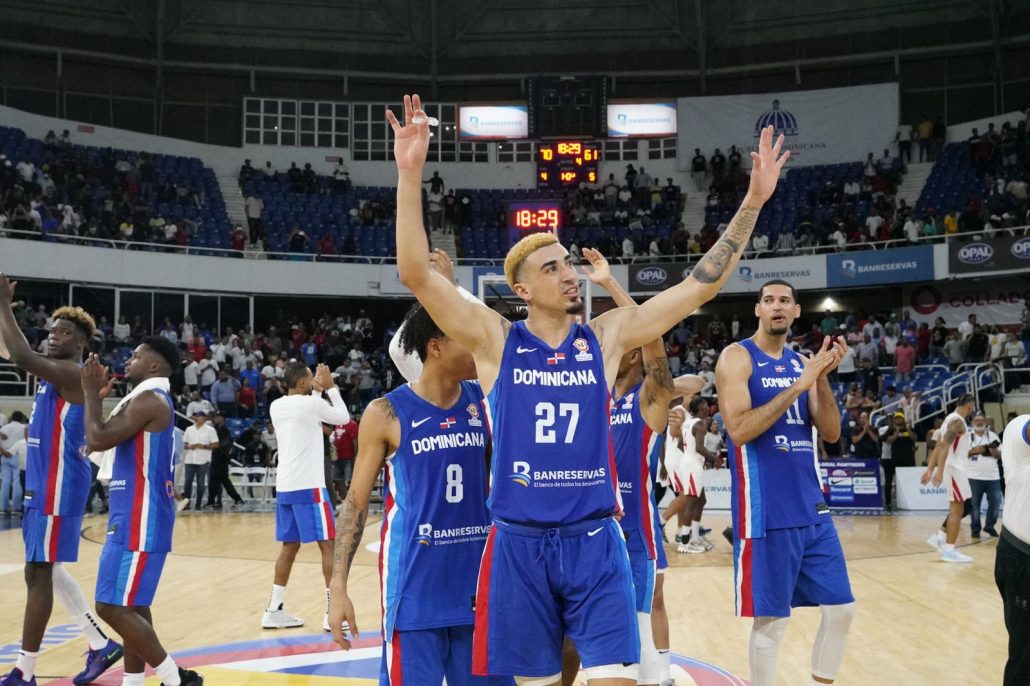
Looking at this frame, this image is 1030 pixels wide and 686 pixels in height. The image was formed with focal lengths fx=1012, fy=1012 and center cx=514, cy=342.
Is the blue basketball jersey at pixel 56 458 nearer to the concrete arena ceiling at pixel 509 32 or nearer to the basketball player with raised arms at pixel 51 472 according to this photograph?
the basketball player with raised arms at pixel 51 472

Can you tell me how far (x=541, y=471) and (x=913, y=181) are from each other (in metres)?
31.8

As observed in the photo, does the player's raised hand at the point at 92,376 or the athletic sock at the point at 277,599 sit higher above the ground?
the player's raised hand at the point at 92,376

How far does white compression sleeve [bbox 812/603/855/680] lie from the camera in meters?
5.16

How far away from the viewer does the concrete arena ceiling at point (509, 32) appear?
112 feet

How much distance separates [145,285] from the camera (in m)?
28.3

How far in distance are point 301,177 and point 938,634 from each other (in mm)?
29329

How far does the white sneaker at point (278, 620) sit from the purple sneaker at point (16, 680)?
2.26m

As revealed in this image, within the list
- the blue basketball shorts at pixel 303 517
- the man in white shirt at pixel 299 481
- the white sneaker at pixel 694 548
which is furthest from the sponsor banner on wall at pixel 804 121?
the blue basketball shorts at pixel 303 517

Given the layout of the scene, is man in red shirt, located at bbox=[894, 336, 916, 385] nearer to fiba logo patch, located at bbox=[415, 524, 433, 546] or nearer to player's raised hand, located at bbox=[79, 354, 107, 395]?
player's raised hand, located at bbox=[79, 354, 107, 395]

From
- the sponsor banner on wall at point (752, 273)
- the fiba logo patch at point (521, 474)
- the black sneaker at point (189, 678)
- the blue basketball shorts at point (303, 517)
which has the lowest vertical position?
the black sneaker at point (189, 678)

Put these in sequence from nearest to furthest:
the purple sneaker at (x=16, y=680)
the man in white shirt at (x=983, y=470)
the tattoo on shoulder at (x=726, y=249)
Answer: the tattoo on shoulder at (x=726, y=249) → the purple sneaker at (x=16, y=680) → the man in white shirt at (x=983, y=470)

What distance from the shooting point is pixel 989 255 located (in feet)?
86.0

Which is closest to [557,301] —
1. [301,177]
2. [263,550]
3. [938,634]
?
[938,634]

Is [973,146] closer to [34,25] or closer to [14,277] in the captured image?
[14,277]
